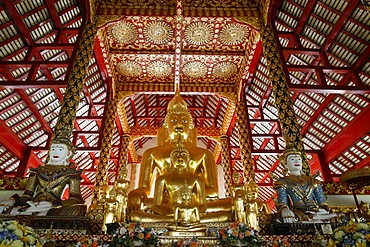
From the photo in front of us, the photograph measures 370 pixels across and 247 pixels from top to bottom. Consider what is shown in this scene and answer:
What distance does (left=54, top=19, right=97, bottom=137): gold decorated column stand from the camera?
5538 millimetres

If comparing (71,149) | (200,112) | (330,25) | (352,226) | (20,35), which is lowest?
(352,226)

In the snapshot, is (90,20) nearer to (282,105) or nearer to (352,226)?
(282,105)

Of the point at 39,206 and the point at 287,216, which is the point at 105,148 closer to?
the point at 39,206

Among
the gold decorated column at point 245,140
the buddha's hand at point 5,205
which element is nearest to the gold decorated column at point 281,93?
the gold decorated column at point 245,140

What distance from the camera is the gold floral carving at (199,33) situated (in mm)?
8148

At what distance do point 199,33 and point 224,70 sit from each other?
1.94 meters

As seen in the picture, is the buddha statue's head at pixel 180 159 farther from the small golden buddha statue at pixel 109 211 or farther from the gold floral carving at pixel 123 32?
the gold floral carving at pixel 123 32

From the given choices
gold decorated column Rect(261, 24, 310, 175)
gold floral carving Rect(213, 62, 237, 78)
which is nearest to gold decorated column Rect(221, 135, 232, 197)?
gold floral carving Rect(213, 62, 237, 78)

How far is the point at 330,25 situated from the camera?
7.33 m

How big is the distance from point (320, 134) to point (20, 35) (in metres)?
9.47

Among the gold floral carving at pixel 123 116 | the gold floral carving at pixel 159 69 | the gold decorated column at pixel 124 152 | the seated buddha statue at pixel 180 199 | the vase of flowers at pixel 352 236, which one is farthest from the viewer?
the gold floral carving at pixel 123 116

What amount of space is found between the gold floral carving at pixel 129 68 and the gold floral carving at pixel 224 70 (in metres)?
2.47

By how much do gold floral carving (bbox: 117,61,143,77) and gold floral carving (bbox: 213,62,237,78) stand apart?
8.09 ft

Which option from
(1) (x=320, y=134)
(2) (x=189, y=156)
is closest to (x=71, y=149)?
(2) (x=189, y=156)
